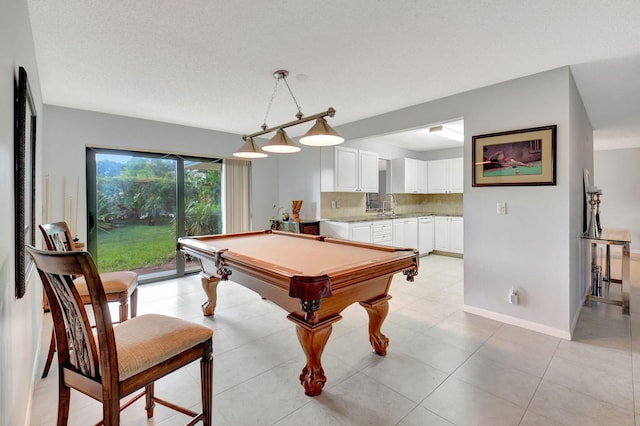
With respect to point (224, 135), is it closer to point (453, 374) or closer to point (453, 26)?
point (453, 26)

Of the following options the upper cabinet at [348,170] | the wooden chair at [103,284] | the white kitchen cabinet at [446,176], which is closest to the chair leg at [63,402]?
the wooden chair at [103,284]

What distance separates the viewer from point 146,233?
454 centimetres

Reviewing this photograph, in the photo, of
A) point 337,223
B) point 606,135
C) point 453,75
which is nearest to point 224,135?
point 337,223

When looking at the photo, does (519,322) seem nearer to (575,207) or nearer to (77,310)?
(575,207)

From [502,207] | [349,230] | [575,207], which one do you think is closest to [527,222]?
[502,207]

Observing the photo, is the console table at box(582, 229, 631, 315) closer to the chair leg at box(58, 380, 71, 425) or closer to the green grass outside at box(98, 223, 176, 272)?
the chair leg at box(58, 380, 71, 425)

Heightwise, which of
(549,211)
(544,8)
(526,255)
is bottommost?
(526,255)

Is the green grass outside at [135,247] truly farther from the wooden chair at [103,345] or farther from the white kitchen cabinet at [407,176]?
the white kitchen cabinet at [407,176]

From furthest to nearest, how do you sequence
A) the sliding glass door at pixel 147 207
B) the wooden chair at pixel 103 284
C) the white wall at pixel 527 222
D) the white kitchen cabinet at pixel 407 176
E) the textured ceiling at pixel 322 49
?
the white kitchen cabinet at pixel 407 176 < the sliding glass door at pixel 147 207 < the white wall at pixel 527 222 < the wooden chair at pixel 103 284 < the textured ceiling at pixel 322 49

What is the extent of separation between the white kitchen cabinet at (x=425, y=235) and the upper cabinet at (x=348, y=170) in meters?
1.30

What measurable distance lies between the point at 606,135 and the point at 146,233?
813 centimetres

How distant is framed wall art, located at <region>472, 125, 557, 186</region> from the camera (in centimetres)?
273

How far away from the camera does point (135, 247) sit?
4.46m

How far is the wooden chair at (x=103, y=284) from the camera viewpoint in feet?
6.86
